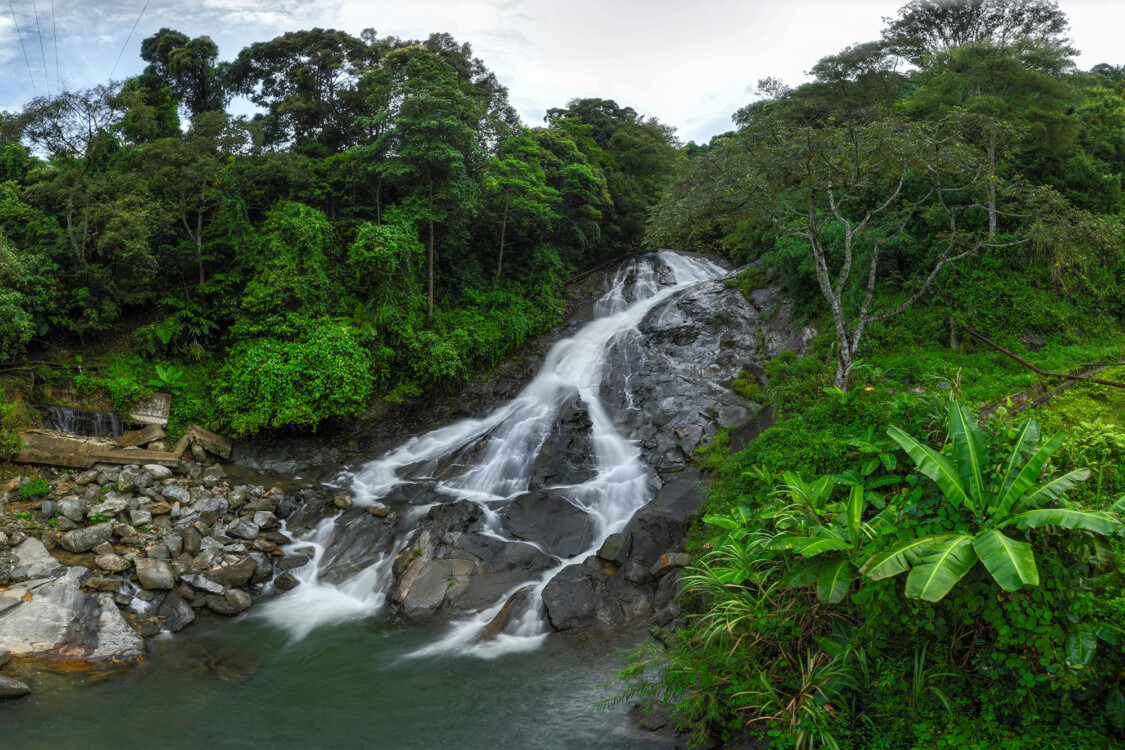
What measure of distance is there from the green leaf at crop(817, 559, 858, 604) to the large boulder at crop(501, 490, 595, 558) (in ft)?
19.0

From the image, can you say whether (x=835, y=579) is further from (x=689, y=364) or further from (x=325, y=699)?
(x=689, y=364)

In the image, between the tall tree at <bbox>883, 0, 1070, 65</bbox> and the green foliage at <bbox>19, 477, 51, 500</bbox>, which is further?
the tall tree at <bbox>883, 0, 1070, 65</bbox>

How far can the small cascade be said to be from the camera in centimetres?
1229

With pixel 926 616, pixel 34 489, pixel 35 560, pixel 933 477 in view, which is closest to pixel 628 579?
pixel 926 616

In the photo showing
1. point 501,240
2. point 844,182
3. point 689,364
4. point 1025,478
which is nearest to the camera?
point 1025,478

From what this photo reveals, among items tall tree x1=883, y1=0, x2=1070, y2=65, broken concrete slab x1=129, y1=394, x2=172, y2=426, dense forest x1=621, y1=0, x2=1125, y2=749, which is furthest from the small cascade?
tall tree x1=883, y1=0, x2=1070, y2=65

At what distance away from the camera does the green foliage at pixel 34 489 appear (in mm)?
10367

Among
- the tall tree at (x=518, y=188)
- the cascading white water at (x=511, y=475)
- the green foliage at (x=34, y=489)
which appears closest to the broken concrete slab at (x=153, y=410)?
the green foliage at (x=34, y=489)

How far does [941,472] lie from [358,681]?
291 inches

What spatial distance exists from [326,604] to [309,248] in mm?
10334

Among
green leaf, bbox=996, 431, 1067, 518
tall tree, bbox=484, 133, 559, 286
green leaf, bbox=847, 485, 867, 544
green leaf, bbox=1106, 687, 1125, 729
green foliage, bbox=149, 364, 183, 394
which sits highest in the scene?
tall tree, bbox=484, 133, 559, 286

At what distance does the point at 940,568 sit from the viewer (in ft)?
12.6

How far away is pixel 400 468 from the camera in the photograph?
13.6m

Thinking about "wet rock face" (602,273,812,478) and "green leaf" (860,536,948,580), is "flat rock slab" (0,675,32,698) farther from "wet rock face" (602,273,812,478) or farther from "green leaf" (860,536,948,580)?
"wet rock face" (602,273,812,478)
